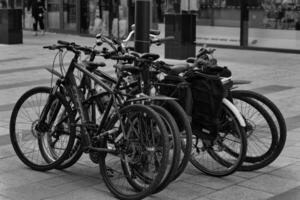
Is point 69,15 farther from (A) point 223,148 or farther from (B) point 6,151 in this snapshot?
(A) point 223,148

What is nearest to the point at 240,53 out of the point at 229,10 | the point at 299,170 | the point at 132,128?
the point at 229,10

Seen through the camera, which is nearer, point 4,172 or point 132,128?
point 132,128

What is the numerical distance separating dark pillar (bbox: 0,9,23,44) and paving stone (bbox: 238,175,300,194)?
12.8 metres

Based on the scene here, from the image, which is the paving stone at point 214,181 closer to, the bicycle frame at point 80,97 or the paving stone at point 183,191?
the paving stone at point 183,191

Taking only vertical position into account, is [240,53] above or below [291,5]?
below

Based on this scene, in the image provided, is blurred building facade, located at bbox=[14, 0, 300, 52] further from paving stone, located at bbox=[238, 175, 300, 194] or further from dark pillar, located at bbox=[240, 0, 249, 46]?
paving stone, located at bbox=[238, 175, 300, 194]

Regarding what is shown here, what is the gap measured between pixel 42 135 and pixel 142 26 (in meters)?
2.30

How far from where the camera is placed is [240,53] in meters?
15.0

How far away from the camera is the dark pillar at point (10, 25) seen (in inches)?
648

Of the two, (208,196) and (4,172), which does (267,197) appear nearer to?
(208,196)

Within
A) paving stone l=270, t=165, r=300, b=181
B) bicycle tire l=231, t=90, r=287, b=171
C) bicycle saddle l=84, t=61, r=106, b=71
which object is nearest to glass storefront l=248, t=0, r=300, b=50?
paving stone l=270, t=165, r=300, b=181

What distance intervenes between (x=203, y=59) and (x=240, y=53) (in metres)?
10.3

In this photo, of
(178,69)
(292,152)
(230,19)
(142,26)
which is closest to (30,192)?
(178,69)

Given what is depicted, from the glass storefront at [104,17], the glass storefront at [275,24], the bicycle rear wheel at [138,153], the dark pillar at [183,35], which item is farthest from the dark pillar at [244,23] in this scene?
the bicycle rear wheel at [138,153]
